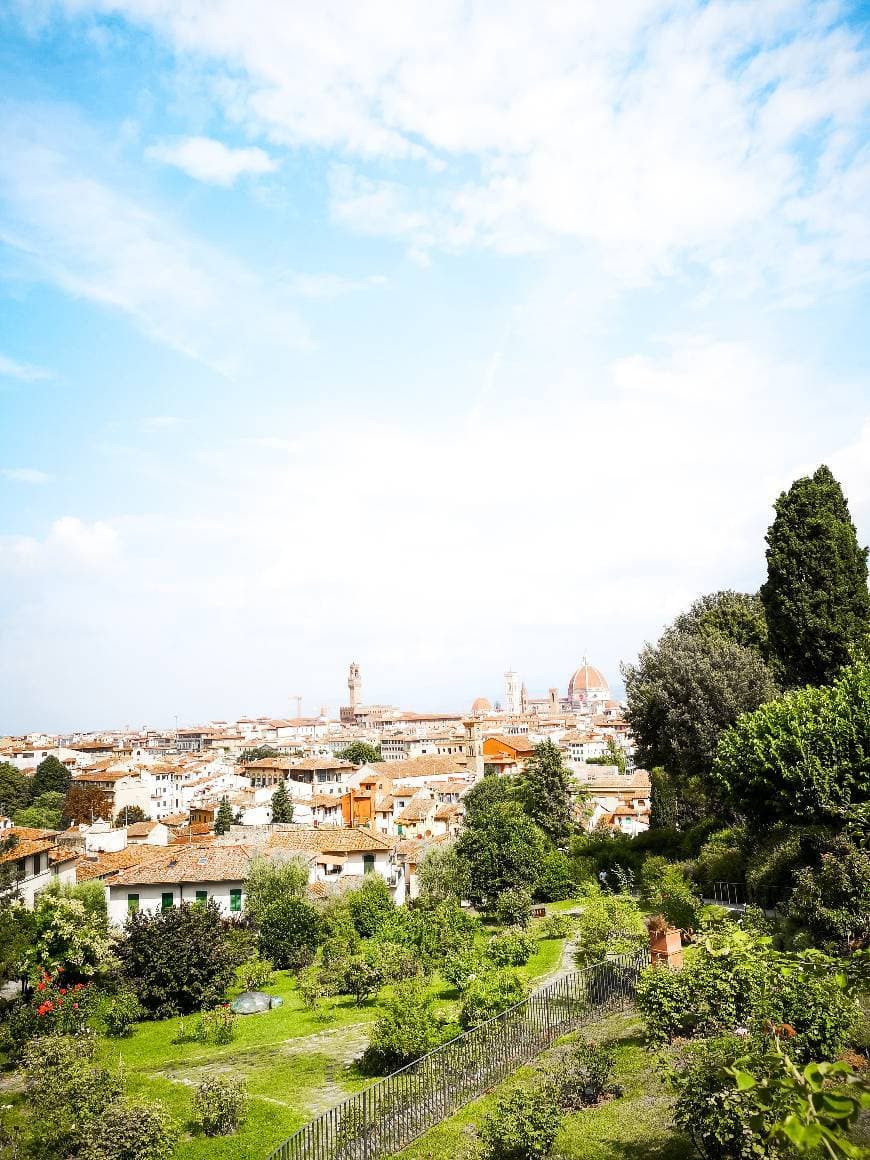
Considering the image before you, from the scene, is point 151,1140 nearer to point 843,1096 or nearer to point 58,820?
point 843,1096

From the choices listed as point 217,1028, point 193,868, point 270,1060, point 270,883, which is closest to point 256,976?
point 217,1028

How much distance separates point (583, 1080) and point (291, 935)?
21.8 metres

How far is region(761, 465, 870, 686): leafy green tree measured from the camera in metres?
28.8

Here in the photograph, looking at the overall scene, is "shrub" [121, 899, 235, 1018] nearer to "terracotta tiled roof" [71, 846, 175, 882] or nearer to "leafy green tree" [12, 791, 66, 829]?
"terracotta tiled roof" [71, 846, 175, 882]

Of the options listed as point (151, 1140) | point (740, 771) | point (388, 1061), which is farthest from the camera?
point (740, 771)

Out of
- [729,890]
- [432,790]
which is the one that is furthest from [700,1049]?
[432,790]

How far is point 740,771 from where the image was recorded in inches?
884

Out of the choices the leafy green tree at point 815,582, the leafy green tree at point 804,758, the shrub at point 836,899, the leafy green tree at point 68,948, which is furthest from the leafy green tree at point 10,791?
the shrub at point 836,899

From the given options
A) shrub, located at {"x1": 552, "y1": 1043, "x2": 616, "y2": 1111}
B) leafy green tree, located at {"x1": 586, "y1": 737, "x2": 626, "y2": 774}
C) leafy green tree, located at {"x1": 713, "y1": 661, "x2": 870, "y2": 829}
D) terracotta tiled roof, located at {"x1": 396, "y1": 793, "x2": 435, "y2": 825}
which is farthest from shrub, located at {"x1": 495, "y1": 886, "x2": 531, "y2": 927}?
leafy green tree, located at {"x1": 586, "y1": 737, "x2": 626, "y2": 774}

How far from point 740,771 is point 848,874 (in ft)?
20.0

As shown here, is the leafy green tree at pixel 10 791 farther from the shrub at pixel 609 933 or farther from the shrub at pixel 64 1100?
Answer: the shrub at pixel 609 933

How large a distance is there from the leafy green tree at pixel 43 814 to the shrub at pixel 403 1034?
6817 cm

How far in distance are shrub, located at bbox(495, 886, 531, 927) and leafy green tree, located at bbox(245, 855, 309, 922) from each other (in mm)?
9007

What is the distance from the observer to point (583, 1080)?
481 inches
